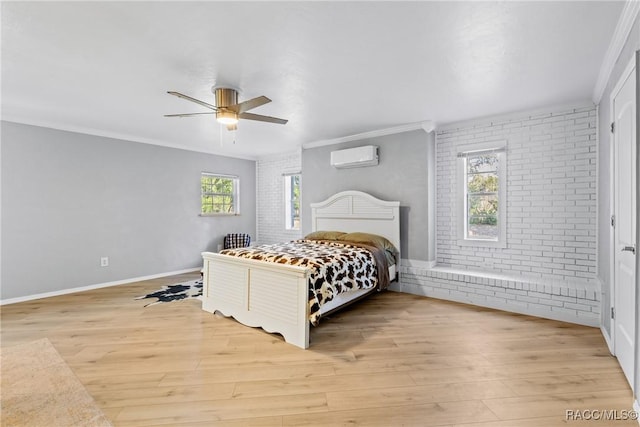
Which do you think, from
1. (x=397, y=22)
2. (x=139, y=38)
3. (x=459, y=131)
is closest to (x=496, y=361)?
(x=397, y=22)

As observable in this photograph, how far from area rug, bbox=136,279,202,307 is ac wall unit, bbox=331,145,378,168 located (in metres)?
2.89

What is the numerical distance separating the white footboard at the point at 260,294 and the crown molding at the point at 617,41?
272 centimetres

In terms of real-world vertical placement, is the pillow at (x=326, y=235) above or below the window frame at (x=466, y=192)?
below

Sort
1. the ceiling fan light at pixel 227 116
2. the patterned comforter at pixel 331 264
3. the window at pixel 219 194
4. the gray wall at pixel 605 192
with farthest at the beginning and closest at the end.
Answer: the window at pixel 219 194
the ceiling fan light at pixel 227 116
the patterned comforter at pixel 331 264
the gray wall at pixel 605 192

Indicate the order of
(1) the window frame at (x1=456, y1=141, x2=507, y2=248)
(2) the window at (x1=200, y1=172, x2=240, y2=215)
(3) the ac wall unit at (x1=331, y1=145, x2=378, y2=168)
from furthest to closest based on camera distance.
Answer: (2) the window at (x1=200, y1=172, x2=240, y2=215) → (3) the ac wall unit at (x1=331, y1=145, x2=378, y2=168) → (1) the window frame at (x1=456, y1=141, x2=507, y2=248)

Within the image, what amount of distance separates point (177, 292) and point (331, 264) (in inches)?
102

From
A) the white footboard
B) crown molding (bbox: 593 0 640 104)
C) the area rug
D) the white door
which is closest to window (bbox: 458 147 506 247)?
crown molding (bbox: 593 0 640 104)

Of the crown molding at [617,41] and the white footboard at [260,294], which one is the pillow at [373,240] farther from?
the crown molding at [617,41]

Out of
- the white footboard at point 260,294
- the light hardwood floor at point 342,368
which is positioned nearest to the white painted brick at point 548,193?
the light hardwood floor at point 342,368

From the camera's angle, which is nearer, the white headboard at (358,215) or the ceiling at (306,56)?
the ceiling at (306,56)

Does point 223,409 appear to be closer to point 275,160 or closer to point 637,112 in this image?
point 637,112

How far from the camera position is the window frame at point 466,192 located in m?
3.73

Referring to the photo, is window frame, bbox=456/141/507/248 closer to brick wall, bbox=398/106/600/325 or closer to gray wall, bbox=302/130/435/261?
brick wall, bbox=398/106/600/325

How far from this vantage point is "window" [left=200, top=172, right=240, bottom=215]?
19.1ft
